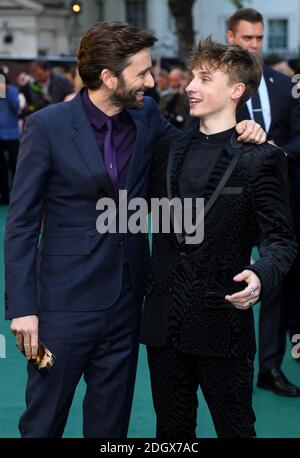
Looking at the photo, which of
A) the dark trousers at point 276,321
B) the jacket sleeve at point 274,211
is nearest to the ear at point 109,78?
the jacket sleeve at point 274,211

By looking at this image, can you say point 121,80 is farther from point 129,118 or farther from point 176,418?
point 176,418

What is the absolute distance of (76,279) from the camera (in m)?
4.17

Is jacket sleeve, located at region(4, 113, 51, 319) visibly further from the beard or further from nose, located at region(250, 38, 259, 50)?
nose, located at region(250, 38, 259, 50)

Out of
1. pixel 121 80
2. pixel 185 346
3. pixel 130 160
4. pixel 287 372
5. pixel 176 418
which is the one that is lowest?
pixel 287 372

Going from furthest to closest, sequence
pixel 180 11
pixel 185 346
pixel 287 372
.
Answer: pixel 180 11
pixel 287 372
pixel 185 346

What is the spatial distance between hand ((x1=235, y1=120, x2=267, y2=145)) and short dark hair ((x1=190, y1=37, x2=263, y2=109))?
111 millimetres

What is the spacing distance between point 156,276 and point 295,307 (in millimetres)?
3106

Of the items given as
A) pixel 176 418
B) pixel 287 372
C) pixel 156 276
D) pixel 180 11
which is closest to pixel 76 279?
pixel 156 276

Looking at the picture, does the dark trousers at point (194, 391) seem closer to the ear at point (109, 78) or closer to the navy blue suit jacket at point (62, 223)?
the navy blue suit jacket at point (62, 223)

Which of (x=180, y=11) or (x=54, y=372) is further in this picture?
(x=180, y=11)

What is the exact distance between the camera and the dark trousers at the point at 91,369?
13.7 ft

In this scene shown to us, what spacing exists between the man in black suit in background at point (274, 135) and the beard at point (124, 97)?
Answer: 6.81 ft

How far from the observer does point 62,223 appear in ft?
13.6

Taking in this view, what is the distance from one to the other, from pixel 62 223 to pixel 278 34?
63716 millimetres
